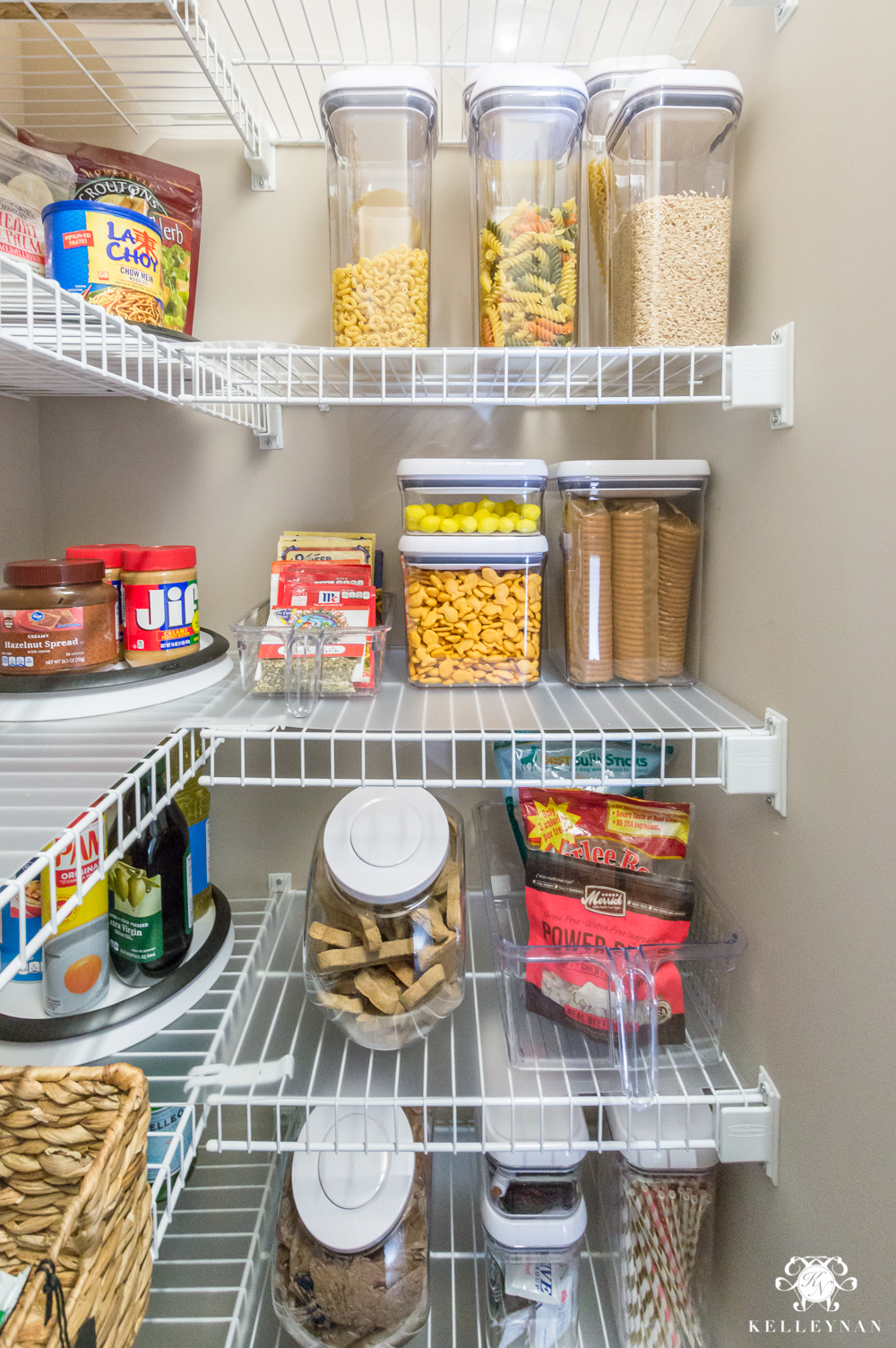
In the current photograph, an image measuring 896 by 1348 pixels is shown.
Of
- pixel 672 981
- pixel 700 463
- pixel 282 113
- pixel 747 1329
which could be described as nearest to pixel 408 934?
pixel 672 981

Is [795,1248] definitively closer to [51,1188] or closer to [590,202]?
[51,1188]

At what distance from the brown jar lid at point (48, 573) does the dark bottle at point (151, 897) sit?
24 cm

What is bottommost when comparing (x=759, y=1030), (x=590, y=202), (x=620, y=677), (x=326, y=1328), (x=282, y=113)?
(x=326, y=1328)

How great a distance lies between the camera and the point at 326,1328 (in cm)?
89

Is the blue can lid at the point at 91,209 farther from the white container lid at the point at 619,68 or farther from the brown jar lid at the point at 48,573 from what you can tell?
the white container lid at the point at 619,68

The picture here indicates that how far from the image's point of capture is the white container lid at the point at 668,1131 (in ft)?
2.80

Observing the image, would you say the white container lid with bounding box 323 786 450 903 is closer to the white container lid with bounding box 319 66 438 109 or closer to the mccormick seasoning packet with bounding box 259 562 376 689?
the mccormick seasoning packet with bounding box 259 562 376 689

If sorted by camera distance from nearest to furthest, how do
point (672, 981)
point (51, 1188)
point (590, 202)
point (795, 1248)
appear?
1. point (51, 1188)
2. point (795, 1248)
3. point (672, 981)
4. point (590, 202)

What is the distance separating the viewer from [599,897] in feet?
3.01

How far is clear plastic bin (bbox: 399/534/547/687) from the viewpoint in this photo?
941 millimetres

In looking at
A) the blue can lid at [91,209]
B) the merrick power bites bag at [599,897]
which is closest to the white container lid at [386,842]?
the merrick power bites bag at [599,897]

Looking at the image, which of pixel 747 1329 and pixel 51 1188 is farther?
pixel 747 1329

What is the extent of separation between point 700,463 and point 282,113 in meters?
0.86

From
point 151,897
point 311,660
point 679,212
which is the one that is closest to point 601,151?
point 679,212
